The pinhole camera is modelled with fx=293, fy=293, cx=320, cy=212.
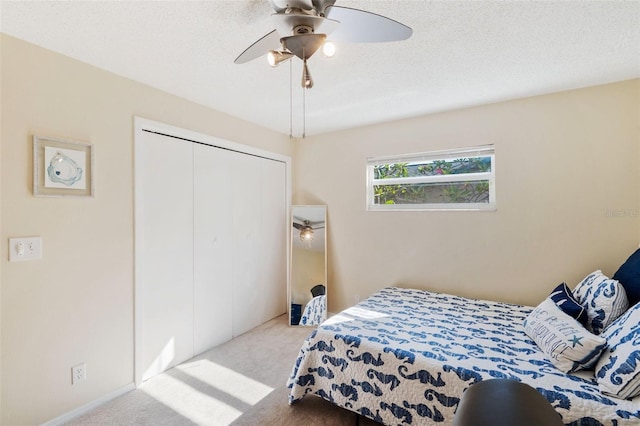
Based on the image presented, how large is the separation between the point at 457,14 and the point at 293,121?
2.05 meters

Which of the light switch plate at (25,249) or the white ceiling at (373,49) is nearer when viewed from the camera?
the white ceiling at (373,49)

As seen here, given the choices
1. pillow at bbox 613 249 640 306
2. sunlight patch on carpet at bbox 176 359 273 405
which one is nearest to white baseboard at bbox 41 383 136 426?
sunlight patch on carpet at bbox 176 359 273 405

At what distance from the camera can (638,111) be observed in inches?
88.6

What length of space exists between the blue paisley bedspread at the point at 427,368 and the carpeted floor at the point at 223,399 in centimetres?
16

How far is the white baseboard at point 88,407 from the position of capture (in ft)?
6.16

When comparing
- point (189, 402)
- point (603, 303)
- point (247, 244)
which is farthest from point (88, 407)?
point (603, 303)

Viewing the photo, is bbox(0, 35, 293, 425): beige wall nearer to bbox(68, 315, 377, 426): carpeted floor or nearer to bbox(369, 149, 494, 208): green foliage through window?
bbox(68, 315, 377, 426): carpeted floor

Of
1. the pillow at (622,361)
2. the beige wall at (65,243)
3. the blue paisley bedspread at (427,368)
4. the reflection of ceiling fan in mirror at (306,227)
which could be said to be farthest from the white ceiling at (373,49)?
the blue paisley bedspread at (427,368)

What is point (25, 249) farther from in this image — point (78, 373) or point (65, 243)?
point (78, 373)

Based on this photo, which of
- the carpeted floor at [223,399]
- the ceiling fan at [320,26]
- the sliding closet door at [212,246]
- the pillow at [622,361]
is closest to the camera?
the ceiling fan at [320,26]

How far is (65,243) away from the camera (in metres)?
1.94

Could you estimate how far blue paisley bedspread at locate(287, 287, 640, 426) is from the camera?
54.7 inches

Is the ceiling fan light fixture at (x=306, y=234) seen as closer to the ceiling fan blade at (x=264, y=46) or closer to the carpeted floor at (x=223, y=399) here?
the carpeted floor at (x=223, y=399)

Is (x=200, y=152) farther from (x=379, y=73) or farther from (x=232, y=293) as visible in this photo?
(x=379, y=73)
